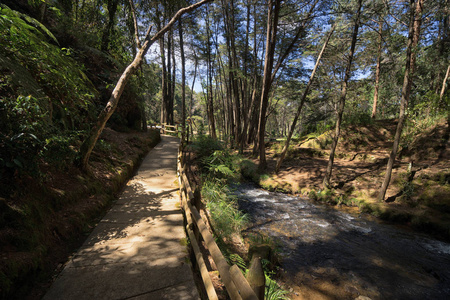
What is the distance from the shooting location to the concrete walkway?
2404 millimetres

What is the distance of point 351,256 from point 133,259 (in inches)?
194

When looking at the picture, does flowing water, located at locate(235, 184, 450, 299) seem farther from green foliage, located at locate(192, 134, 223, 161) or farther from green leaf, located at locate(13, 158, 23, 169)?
green leaf, located at locate(13, 158, 23, 169)

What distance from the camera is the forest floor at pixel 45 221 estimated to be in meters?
2.32

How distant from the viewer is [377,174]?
852cm

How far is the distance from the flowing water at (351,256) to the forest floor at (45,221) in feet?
13.0

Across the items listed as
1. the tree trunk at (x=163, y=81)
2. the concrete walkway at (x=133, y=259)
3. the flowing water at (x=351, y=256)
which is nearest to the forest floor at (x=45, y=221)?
the concrete walkway at (x=133, y=259)

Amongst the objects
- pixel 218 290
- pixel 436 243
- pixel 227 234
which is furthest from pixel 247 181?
pixel 218 290

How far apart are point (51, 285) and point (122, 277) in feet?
2.70

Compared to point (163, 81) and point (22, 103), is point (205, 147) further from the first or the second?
point (163, 81)

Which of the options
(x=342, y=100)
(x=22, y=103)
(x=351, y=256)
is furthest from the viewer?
(x=342, y=100)

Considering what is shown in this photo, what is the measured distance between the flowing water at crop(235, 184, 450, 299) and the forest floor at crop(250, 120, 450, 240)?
28.6 inches

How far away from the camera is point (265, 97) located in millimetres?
9359

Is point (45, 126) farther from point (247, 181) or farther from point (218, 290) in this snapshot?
point (247, 181)

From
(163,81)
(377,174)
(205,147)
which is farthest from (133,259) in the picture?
(163,81)
